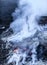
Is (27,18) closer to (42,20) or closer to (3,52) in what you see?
→ (42,20)

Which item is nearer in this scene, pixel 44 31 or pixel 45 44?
pixel 45 44

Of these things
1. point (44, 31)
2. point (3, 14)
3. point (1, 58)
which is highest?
point (3, 14)

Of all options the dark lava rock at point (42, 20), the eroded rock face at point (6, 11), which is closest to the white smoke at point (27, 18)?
the dark lava rock at point (42, 20)

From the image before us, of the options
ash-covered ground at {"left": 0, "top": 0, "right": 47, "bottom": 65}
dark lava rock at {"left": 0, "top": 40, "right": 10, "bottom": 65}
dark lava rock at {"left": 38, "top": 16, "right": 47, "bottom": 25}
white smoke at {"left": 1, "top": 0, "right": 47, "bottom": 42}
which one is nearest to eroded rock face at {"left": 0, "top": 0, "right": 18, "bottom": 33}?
ash-covered ground at {"left": 0, "top": 0, "right": 47, "bottom": 65}

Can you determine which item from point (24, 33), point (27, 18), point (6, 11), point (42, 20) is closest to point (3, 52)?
point (24, 33)

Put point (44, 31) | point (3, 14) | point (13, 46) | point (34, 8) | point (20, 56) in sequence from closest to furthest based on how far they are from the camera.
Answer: point (20, 56), point (13, 46), point (44, 31), point (34, 8), point (3, 14)

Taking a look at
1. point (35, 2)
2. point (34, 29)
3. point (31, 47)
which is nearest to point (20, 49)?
point (31, 47)

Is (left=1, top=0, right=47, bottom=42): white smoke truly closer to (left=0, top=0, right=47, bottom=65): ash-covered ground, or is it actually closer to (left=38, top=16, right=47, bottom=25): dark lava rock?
(left=0, top=0, right=47, bottom=65): ash-covered ground

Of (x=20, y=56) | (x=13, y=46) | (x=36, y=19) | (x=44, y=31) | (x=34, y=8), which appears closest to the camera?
(x=20, y=56)

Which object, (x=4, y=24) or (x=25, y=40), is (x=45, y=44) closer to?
(x=25, y=40)
